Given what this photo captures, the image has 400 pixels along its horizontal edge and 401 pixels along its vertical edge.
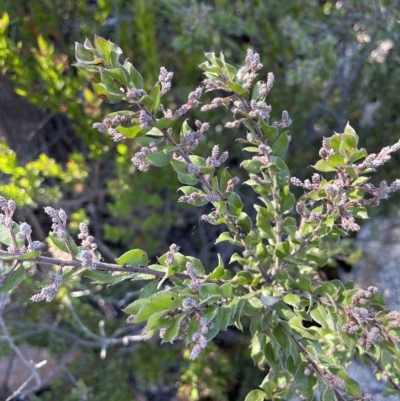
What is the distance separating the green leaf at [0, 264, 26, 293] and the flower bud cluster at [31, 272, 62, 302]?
0.04 meters

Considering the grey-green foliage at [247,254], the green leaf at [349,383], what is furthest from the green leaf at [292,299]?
the green leaf at [349,383]

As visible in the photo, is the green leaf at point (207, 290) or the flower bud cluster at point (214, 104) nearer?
the green leaf at point (207, 290)

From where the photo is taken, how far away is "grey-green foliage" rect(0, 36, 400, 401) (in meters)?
0.57

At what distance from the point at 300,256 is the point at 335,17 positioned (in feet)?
3.47

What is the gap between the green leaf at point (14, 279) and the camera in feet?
1.85

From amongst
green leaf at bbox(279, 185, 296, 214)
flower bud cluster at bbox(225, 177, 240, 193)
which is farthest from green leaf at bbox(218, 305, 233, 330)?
green leaf at bbox(279, 185, 296, 214)

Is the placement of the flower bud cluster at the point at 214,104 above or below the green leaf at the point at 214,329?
above

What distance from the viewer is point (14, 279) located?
0.58 m

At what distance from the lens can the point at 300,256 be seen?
0.80 m

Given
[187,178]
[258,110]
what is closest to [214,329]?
[187,178]

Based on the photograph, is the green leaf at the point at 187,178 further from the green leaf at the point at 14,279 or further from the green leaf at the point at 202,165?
the green leaf at the point at 14,279

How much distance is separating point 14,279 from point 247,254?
17.1 inches

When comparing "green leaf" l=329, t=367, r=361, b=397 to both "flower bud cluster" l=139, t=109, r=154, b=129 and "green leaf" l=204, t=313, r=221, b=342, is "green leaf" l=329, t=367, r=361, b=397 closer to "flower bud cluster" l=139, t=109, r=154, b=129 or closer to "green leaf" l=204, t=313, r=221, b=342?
"green leaf" l=204, t=313, r=221, b=342

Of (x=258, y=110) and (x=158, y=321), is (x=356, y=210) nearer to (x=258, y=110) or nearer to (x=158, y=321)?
(x=258, y=110)
